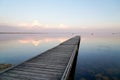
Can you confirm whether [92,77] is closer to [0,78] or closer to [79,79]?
[79,79]

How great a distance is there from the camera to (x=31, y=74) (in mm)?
5059

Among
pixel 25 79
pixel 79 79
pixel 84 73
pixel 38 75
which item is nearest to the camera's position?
pixel 25 79

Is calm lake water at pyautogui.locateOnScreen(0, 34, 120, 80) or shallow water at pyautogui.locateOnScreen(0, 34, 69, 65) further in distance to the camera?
shallow water at pyautogui.locateOnScreen(0, 34, 69, 65)

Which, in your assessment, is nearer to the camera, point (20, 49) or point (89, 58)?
point (89, 58)

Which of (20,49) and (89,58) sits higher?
(89,58)

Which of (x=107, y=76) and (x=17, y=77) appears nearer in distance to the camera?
(x=17, y=77)

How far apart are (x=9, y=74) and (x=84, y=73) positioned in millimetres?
6697

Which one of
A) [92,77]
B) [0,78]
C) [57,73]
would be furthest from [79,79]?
[0,78]

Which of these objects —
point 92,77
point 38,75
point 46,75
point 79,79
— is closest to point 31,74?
point 38,75

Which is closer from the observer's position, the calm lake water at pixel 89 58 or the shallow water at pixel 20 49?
the calm lake water at pixel 89 58

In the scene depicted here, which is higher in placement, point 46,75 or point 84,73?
point 46,75

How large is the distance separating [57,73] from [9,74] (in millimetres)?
2191

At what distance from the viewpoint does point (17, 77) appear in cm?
469

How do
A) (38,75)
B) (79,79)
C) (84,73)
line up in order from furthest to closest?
(84,73), (79,79), (38,75)
